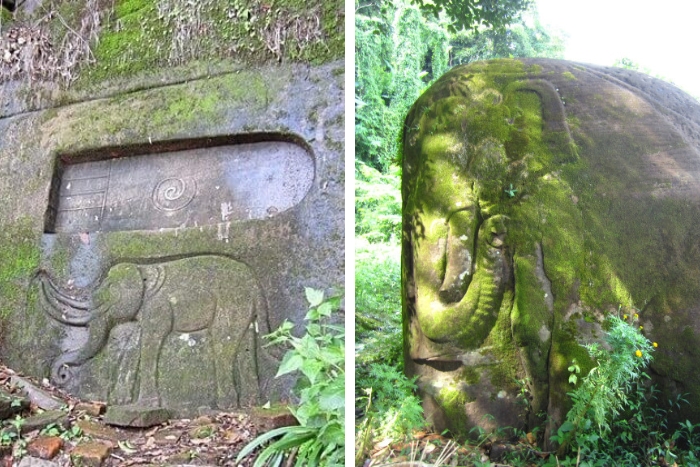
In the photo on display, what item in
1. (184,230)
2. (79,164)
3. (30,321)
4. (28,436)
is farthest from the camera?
(79,164)

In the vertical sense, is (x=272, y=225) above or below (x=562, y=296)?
above

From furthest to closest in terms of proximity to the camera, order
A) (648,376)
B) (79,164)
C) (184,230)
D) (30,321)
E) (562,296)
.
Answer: (79,164)
(30,321)
(184,230)
(562,296)
(648,376)

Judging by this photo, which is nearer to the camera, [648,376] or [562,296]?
[648,376]

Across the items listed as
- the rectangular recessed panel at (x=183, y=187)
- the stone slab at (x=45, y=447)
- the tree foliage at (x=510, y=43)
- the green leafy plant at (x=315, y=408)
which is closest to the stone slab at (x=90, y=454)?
the stone slab at (x=45, y=447)

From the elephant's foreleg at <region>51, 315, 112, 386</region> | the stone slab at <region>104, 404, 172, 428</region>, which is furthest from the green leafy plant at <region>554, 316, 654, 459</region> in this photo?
the elephant's foreleg at <region>51, 315, 112, 386</region>

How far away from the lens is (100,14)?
11.3 ft

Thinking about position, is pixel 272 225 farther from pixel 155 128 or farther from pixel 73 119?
pixel 73 119

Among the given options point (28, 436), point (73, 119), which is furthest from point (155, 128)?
point (28, 436)

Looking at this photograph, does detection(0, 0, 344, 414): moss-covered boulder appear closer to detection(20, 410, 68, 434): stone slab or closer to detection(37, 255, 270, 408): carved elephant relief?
detection(37, 255, 270, 408): carved elephant relief

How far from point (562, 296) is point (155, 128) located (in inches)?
88.3

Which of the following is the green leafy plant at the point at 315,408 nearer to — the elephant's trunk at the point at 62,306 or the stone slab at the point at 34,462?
the stone slab at the point at 34,462

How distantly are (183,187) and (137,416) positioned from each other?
119 cm

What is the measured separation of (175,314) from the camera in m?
2.91

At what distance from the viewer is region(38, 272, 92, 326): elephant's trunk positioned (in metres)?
3.08
